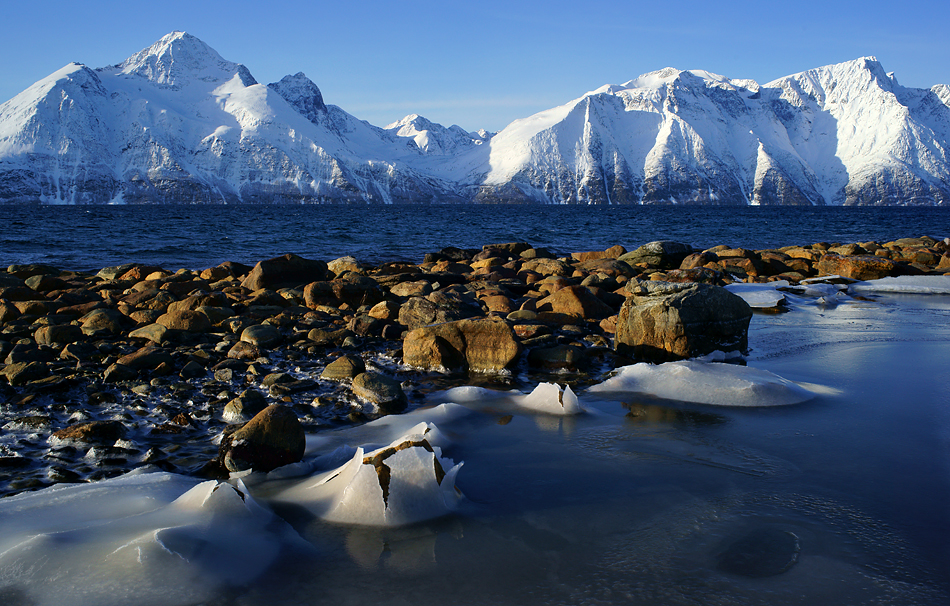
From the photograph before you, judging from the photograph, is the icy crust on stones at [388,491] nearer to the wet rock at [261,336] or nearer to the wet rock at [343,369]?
the wet rock at [343,369]

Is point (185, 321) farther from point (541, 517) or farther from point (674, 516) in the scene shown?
point (674, 516)

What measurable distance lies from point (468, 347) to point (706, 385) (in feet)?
8.37

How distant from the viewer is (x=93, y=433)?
4508 millimetres

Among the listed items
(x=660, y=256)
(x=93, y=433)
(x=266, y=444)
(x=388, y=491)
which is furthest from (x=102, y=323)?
(x=660, y=256)

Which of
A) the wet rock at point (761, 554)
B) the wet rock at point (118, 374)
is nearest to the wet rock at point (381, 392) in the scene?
the wet rock at point (118, 374)

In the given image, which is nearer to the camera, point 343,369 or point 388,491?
point 388,491

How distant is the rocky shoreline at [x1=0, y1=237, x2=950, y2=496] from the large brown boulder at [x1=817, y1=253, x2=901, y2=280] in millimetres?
4939

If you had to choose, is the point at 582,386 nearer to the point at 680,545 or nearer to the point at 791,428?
the point at 791,428

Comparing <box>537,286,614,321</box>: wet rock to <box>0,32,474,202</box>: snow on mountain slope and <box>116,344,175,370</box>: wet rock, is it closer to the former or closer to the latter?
<box>116,344,175,370</box>: wet rock

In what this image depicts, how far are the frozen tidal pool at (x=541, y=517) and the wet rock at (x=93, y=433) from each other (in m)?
0.91

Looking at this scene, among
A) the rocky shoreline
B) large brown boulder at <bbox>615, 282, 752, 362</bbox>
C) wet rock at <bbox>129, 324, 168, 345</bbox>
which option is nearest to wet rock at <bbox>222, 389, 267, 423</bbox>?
the rocky shoreline

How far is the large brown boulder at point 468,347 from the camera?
673cm

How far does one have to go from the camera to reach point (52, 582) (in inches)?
102

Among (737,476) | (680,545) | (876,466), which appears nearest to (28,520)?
(680,545)
